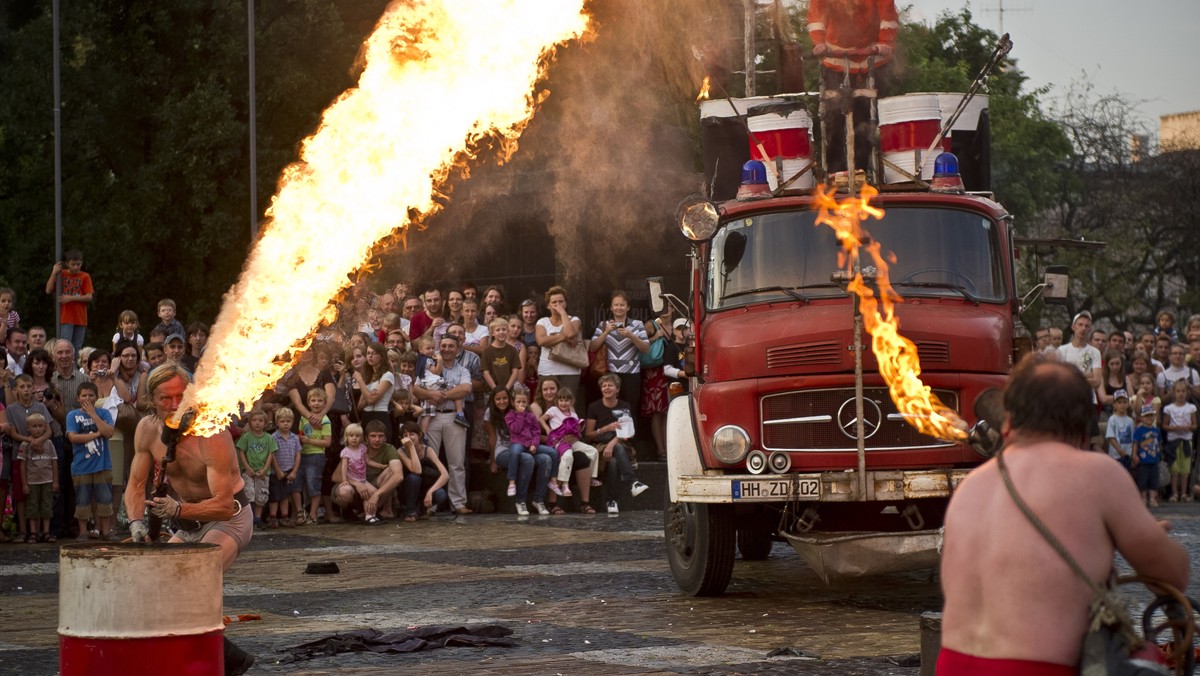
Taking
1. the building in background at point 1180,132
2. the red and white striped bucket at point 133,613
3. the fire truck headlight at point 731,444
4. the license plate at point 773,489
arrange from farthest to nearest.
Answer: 1. the building in background at point 1180,132
2. the fire truck headlight at point 731,444
3. the license plate at point 773,489
4. the red and white striped bucket at point 133,613

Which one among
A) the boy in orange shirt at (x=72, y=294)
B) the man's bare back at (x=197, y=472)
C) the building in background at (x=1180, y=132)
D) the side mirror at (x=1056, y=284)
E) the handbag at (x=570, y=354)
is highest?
the building in background at (x=1180, y=132)

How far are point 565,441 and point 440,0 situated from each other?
842 centimetres

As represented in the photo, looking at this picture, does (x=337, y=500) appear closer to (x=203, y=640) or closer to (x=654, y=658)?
(x=654, y=658)

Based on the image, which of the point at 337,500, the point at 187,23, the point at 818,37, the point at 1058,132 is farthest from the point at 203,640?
the point at 1058,132

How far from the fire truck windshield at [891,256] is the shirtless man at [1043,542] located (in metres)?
7.07

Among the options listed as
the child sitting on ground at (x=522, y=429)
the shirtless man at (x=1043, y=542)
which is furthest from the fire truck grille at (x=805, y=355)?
the child sitting on ground at (x=522, y=429)

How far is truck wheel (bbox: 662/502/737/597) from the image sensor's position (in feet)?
38.3

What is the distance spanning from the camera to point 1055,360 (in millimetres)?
4727

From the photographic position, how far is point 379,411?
732 inches

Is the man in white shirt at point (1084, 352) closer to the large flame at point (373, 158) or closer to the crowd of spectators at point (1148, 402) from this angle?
the crowd of spectators at point (1148, 402)

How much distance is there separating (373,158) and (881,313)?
3585 millimetres

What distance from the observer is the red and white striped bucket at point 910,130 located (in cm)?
1217

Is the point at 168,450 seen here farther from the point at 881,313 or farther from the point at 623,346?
the point at 623,346

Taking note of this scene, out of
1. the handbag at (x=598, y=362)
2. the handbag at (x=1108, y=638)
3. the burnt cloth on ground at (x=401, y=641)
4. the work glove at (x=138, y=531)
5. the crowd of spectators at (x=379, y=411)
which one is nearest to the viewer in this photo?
the handbag at (x=1108, y=638)
